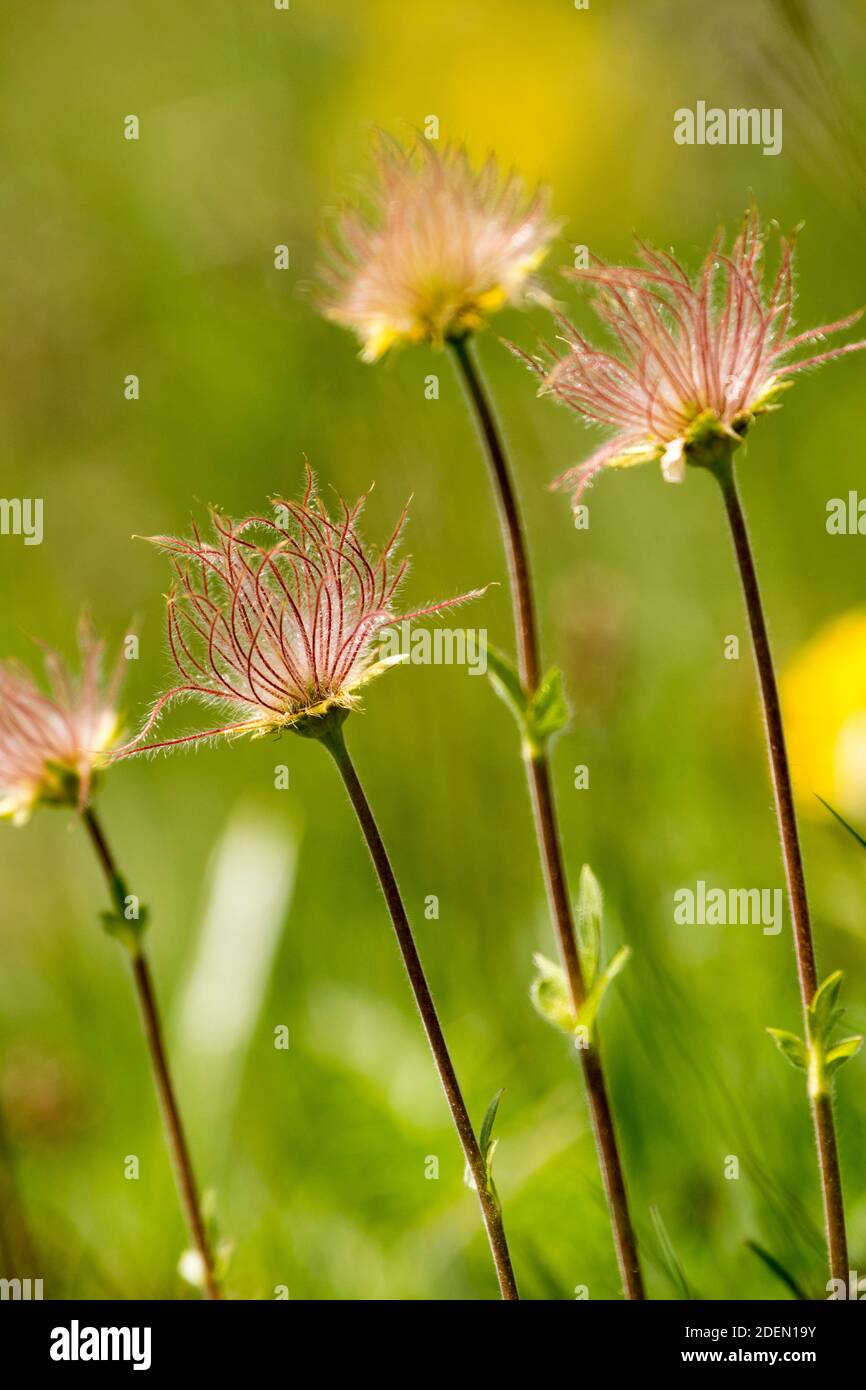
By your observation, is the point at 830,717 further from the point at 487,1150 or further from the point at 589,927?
the point at 487,1150

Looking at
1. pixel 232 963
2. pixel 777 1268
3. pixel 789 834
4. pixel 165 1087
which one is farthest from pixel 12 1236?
pixel 789 834

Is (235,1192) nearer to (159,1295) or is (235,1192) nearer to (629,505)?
(159,1295)

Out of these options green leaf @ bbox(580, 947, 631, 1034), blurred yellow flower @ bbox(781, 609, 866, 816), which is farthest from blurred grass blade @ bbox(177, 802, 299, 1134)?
green leaf @ bbox(580, 947, 631, 1034)

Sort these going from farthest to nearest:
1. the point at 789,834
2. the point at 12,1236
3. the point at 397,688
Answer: the point at 397,688, the point at 12,1236, the point at 789,834

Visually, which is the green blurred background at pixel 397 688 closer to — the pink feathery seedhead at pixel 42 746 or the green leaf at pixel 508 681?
the green leaf at pixel 508 681

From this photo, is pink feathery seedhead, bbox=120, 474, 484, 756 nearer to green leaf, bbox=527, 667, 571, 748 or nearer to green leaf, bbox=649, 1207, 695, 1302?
green leaf, bbox=527, 667, 571, 748
